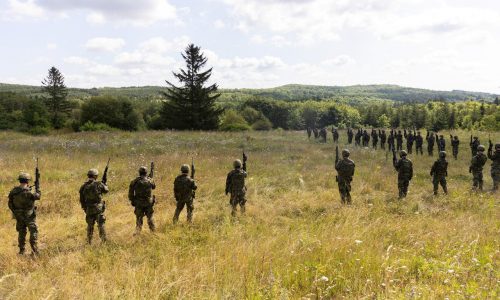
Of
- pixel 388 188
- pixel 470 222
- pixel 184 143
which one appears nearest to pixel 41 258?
pixel 470 222

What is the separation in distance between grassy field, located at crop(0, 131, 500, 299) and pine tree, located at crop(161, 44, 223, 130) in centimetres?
2730

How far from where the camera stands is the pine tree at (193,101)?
4612 cm

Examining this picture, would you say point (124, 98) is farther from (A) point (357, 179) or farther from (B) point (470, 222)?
(B) point (470, 222)

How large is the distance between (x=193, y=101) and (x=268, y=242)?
4159 centimetres

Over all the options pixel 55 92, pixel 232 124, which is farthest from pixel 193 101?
pixel 55 92

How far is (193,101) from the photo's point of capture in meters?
46.2

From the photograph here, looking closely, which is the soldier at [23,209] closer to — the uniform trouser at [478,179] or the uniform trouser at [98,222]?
the uniform trouser at [98,222]

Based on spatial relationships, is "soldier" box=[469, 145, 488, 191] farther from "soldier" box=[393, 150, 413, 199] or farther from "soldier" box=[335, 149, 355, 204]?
"soldier" box=[335, 149, 355, 204]

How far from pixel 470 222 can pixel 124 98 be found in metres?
45.6

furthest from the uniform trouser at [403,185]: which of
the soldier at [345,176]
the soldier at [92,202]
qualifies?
the soldier at [92,202]

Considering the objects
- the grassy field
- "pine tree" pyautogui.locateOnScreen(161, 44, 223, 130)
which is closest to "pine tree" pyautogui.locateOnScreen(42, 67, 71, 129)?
"pine tree" pyautogui.locateOnScreen(161, 44, 223, 130)

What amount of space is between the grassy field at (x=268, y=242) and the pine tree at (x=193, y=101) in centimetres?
2730

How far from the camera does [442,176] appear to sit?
43.9 feet

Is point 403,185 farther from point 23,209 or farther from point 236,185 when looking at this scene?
point 23,209
